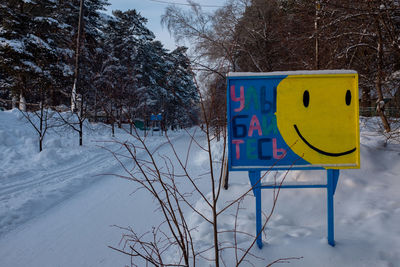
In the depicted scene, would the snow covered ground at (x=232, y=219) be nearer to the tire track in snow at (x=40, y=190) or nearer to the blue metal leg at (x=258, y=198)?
the tire track in snow at (x=40, y=190)

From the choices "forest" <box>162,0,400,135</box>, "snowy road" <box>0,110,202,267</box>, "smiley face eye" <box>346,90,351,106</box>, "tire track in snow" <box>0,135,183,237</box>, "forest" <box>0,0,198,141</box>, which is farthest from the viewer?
"forest" <box>0,0,198,141</box>

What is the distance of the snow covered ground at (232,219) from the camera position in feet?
7.72

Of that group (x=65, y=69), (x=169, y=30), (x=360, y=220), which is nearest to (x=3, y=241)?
(x=360, y=220)

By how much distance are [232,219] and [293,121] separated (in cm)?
Answer: 170

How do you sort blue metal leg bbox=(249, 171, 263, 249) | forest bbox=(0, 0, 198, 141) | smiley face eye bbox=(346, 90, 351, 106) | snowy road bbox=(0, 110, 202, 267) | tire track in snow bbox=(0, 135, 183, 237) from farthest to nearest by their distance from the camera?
forest bbox=(0, 0, 198, 141) < tire track in snow bbox=(0, 135, 183, 237) < snowy road bbox=(0, 110, 202, 267) < blue metal leg bbox=(249, 171, 263, 249) < smiley face eye bbox=(346, 90, 351, 106)

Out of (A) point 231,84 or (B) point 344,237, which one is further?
(B) point 344,237

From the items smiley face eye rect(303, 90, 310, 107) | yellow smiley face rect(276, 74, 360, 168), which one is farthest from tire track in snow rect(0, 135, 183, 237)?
smiley face eye rect(303, 90, 310, 107)

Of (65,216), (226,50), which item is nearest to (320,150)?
(226,50)

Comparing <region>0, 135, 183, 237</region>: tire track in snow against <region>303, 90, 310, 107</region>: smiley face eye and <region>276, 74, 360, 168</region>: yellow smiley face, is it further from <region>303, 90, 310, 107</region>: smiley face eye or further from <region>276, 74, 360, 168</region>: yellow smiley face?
<region>303, 90, 310, 107</region>: smiley face eye

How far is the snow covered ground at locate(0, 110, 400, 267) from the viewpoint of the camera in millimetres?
2354

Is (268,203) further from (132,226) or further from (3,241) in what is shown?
(3,241)

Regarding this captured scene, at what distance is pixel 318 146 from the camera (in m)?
2.38

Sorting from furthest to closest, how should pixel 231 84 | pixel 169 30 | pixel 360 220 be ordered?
1. pixel 169 30
2. pixel 360 220
3. pixel 231 84

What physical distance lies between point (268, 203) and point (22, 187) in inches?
206
